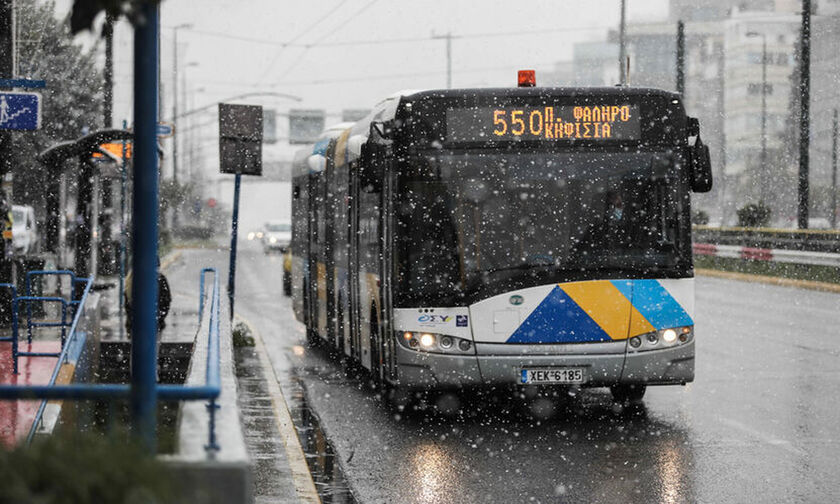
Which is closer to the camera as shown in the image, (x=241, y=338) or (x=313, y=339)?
(x=241, y=338)

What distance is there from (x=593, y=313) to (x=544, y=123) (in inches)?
64.7

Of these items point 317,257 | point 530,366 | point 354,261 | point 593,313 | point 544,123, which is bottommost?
point 530,366

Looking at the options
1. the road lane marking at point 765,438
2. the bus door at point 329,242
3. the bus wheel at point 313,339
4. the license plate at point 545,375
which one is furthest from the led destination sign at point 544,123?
the bus wheel at point 313,339

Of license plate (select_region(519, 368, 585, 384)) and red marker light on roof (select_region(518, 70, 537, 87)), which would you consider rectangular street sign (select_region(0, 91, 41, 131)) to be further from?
license plate (select_region(519, 368, 585, 384))

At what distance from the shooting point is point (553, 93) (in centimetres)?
1178

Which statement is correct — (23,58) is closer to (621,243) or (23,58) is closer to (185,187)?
(185,187)

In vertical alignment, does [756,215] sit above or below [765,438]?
above

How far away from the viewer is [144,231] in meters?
4.90

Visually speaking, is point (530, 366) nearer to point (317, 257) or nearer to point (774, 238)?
point (317, 257)

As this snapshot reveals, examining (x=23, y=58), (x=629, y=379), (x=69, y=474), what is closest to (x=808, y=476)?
(x=629, y=379)

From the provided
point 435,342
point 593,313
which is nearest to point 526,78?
point 593,313

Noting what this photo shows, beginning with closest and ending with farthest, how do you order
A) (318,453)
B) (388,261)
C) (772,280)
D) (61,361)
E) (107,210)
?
(318,453), (388,261), (61,361), (107,210), (772,280)

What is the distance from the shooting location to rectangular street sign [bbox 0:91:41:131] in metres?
13.2

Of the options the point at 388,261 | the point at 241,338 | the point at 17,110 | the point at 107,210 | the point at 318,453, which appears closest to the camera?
the point at 318,453
